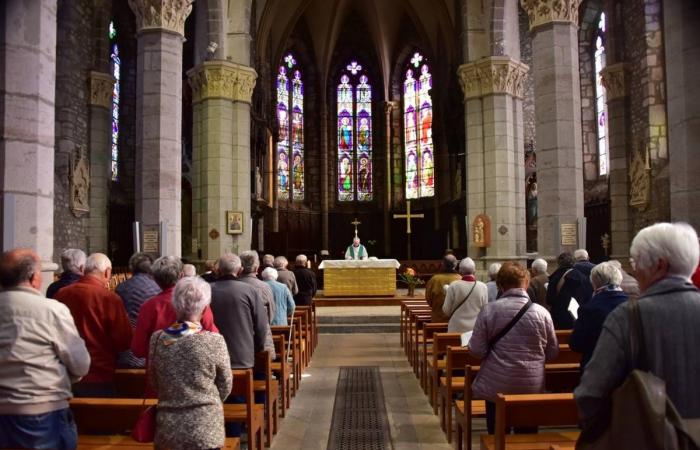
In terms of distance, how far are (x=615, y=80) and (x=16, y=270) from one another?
60.1ft

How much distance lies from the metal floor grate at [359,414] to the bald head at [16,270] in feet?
10.5

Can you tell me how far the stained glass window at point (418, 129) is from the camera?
1216 inches

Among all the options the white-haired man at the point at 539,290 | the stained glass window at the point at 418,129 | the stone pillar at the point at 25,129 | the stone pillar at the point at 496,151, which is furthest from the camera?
the stained glass window at the point at 418,129

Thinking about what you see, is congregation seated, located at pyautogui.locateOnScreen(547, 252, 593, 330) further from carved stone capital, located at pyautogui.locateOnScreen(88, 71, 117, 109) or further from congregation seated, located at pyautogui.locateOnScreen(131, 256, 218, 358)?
carved stone capital, located at pyautogui.locateOnScreen(88, 71, 117, 109)

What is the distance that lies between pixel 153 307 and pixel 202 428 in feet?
4.46

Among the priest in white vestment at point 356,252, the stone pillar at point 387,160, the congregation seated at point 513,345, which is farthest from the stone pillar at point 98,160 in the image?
the congregation seated at point 513,345

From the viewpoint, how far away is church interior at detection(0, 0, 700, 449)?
6.99 meters

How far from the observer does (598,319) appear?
409 cm

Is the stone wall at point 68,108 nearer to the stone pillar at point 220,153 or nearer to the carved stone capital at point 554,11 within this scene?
the stone pillar at point 220,153

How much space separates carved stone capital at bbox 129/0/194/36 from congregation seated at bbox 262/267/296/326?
6.46 metres

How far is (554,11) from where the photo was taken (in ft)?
38.8

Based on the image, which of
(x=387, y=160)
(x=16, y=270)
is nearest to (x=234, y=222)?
(x=16, y=270)

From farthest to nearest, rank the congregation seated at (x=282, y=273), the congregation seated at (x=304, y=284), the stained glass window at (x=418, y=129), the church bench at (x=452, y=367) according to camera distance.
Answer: the stained glass window at (x=418, y=129) < the congregation seated at (x=304, y=284) < the congregation seated at (x=282, y=273) < the church bench at (x=452, y=367)

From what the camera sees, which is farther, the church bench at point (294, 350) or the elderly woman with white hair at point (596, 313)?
the church bench at point (294, 350)
